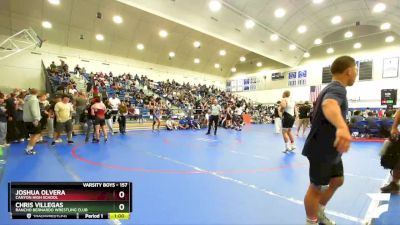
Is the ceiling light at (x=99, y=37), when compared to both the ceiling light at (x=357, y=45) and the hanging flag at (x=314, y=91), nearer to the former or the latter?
the hanging flag at (x=314, y=91)

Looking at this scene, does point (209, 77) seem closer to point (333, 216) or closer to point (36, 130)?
point (36, 130)

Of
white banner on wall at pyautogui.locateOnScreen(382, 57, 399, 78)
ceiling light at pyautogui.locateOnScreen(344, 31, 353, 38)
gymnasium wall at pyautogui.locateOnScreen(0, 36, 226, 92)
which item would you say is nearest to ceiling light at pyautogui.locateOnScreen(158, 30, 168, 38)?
gymnasium wall at pyautogui.locateOnScreen(0, 36, 226, 92)

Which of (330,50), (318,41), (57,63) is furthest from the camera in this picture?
(330,50)

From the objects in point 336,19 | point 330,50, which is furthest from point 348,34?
point 336,19

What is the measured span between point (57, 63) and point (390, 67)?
27.3 metres

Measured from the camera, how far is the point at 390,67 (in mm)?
20703

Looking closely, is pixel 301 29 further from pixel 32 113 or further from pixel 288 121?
pixel 32 113

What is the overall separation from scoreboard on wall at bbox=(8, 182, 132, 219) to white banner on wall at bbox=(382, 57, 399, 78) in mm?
25280

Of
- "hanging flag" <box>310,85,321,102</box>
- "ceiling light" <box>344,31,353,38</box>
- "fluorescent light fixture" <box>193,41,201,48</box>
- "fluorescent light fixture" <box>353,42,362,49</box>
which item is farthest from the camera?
"hanging flag" <box>310,85,321,102</box>

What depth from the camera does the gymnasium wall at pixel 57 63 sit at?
56.4ft

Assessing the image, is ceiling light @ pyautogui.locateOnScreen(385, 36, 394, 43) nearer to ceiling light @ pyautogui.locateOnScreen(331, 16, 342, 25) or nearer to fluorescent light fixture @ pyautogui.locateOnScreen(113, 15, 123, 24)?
ceiling light @ pyautogui.locateOnScreen(331, 16, 342, 25)

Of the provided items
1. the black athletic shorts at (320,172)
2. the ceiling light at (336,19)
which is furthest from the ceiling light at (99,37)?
the black athletic shorts at (320,172)

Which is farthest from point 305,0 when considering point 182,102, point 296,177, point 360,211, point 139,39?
point 360,211

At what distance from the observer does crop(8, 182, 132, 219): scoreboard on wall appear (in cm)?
204
